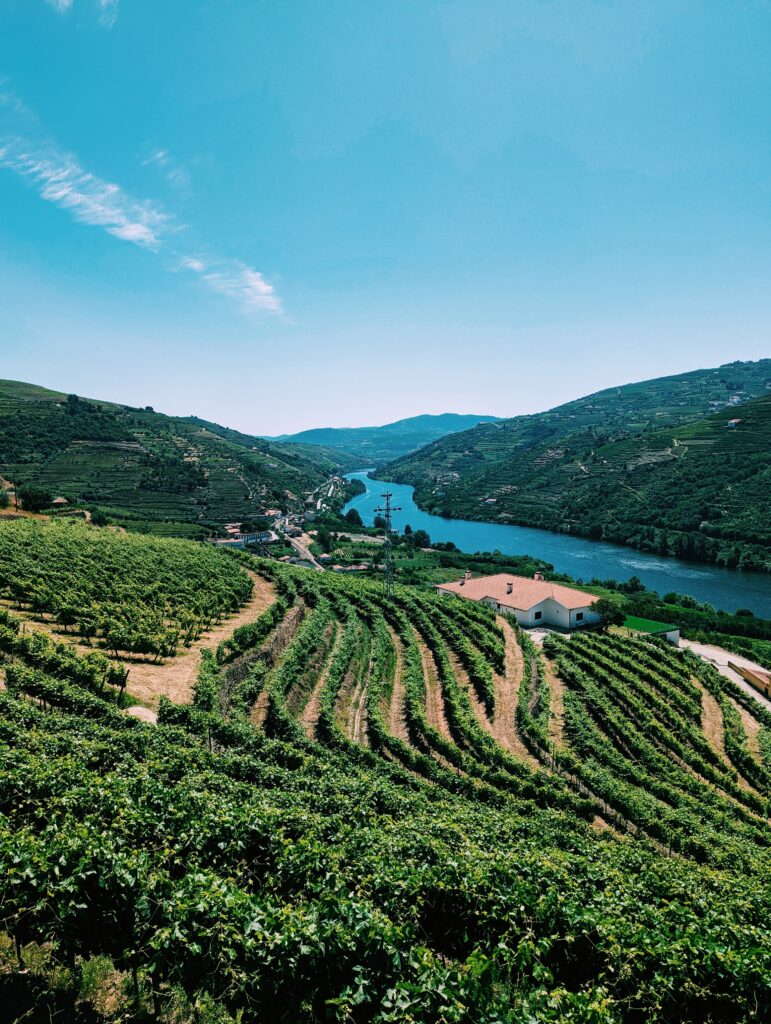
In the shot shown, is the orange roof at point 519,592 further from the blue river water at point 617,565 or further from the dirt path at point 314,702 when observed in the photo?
the dirt path at point 314,702

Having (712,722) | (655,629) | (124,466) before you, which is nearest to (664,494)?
(655,629)

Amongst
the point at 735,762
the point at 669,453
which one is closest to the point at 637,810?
the point at 735,762

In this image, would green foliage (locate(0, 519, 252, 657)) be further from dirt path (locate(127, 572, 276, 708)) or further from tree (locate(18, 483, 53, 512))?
tree (locate(18, 483, 53, 512))

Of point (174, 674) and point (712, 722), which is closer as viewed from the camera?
point (174, 674)

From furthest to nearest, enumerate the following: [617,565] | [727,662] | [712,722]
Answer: [617,565] → [727,662] → [712,722]

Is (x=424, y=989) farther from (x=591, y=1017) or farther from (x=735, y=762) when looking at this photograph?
(x=735, y=762)

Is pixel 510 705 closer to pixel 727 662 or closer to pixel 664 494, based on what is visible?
pixel 727 662
